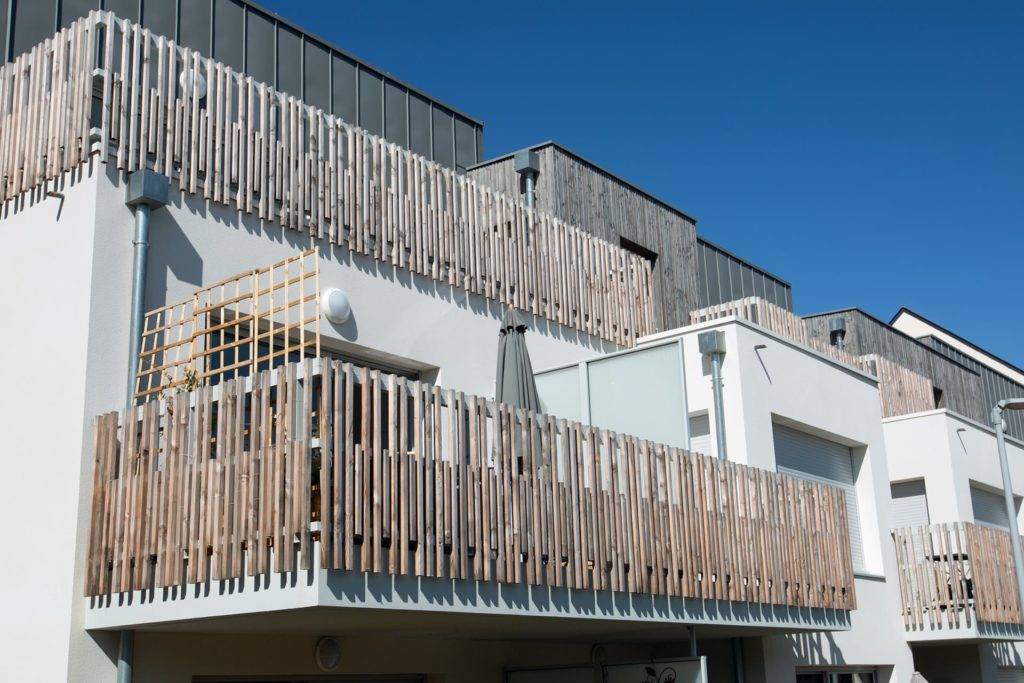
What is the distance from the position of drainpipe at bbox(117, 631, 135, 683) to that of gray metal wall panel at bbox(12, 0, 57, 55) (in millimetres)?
6910

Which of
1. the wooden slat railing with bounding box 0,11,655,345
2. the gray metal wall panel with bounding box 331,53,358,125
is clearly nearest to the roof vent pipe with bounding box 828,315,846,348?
the wooden slat railing with bounding box 0,11,655,345

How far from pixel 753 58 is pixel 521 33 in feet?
11.2

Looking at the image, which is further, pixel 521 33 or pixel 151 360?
pixel 521 33

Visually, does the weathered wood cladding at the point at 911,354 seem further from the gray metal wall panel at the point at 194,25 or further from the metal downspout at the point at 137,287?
the metal downspout at the point at 137,287

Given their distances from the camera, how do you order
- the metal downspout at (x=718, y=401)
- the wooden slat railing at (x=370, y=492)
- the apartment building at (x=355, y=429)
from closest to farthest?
the wooden slat railing at (x=370, y=492) → the apartment building at (x=355, y=429) → the metal downspout at (x=718, y=401)

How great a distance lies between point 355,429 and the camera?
924cm

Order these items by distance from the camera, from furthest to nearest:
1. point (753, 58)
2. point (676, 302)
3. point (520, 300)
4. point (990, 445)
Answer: point (990, 445) → point (676, 302) → point (753, 58) → point (520, 300)

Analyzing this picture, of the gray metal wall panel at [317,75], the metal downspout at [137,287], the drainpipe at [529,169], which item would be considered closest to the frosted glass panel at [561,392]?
the drainpipe at [529,169]

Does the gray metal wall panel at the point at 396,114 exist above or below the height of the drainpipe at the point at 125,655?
above

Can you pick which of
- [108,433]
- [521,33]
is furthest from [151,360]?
[521,33]

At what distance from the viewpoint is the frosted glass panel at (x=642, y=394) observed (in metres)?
13.8

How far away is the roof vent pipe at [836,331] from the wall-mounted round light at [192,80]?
17.1 m

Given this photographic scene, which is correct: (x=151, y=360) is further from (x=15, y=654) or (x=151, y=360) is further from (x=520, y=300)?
(x=520, y=300)

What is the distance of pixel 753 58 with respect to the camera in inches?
706
